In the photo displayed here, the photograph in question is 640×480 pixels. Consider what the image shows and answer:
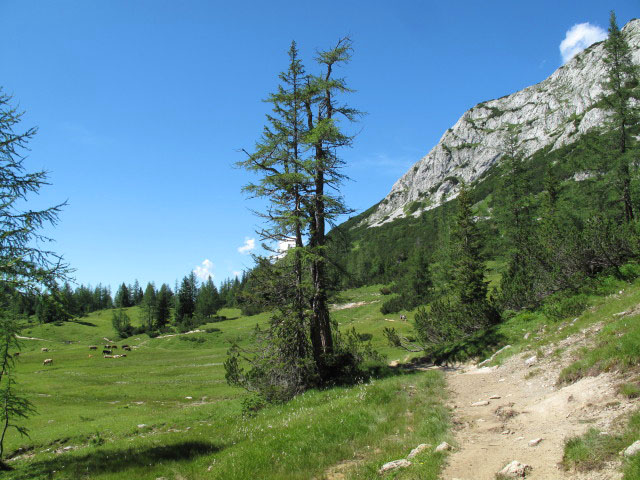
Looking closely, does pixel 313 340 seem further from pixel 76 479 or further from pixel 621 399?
pixel 621 399

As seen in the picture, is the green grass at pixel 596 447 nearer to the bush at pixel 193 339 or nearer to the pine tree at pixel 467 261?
the pine tree at pixel 467 261

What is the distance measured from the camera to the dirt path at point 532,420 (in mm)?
5259

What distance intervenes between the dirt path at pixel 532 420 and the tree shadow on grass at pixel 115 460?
6.54 meters

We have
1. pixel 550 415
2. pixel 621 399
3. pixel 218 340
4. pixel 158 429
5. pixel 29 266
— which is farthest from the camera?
pixel 218 340

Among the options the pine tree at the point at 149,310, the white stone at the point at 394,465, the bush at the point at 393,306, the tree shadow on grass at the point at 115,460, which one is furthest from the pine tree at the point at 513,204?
the pine tree at the point at 149,310

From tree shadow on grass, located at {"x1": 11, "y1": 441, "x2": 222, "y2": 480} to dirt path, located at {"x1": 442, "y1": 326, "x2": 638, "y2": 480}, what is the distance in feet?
21.5

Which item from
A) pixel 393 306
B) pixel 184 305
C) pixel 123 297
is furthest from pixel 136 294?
pixel 393 306

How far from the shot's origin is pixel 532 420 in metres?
7.16

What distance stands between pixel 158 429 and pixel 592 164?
34.2 metres

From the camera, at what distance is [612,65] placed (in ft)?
Answer: 88.6

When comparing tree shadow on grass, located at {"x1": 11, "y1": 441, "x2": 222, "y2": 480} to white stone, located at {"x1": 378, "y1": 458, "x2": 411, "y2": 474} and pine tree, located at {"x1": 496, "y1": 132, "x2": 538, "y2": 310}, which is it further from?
pine tree, located at {"x1": 496, "y1": 132, "x2": 538, "y2": 310}

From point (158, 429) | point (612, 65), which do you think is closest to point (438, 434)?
point (158, 429)

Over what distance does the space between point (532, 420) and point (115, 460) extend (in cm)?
1047

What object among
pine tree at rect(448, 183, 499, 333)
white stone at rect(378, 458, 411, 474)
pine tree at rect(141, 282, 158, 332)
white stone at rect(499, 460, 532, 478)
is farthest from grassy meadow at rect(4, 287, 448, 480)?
pine tree at rect(141, 282, 158, 332)
